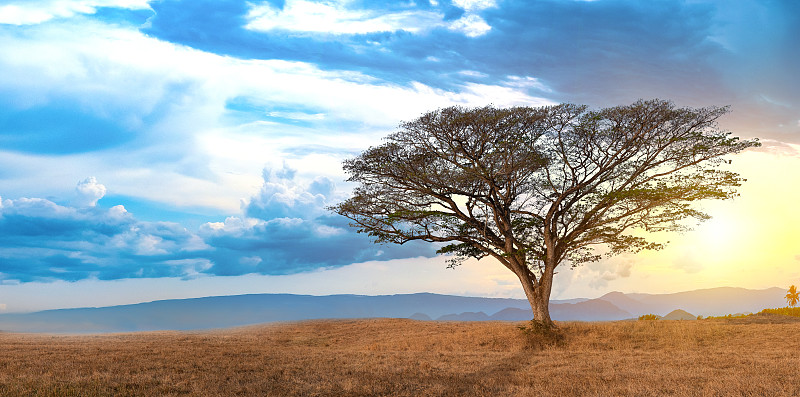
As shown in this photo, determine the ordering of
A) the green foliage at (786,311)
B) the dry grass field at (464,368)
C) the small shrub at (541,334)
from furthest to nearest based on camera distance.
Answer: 1. the green foliage at (786,311)
2. the small shrub at (541,334)
3. the dry grass field at (464,368)

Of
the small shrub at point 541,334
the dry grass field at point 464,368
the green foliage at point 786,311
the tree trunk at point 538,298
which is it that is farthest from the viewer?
the green foliage at point 786,311

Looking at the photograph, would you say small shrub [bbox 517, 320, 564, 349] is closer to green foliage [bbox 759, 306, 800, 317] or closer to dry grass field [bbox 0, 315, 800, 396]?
dry grass field [bbox 0, 315, 800, 396]

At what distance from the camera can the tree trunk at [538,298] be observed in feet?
90.7

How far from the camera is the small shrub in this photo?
25.4 meters

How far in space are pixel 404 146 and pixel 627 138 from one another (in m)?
11.5

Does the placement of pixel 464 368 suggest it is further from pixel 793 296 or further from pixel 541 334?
pixel 793 296

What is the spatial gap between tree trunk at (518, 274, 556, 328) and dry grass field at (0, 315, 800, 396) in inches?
67.3

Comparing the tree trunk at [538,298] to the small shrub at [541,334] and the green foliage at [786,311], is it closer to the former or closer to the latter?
the small shrub at [541,334]

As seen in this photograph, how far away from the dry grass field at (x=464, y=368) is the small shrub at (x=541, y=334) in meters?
0.33

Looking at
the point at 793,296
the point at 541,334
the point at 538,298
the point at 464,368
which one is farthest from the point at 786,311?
the point at 464,368

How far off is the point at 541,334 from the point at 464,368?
10323 mm

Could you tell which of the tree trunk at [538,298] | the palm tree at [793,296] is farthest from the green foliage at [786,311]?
the tree trunk at [538,298]

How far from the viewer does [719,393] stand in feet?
39.1

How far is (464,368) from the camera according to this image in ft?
56.0
